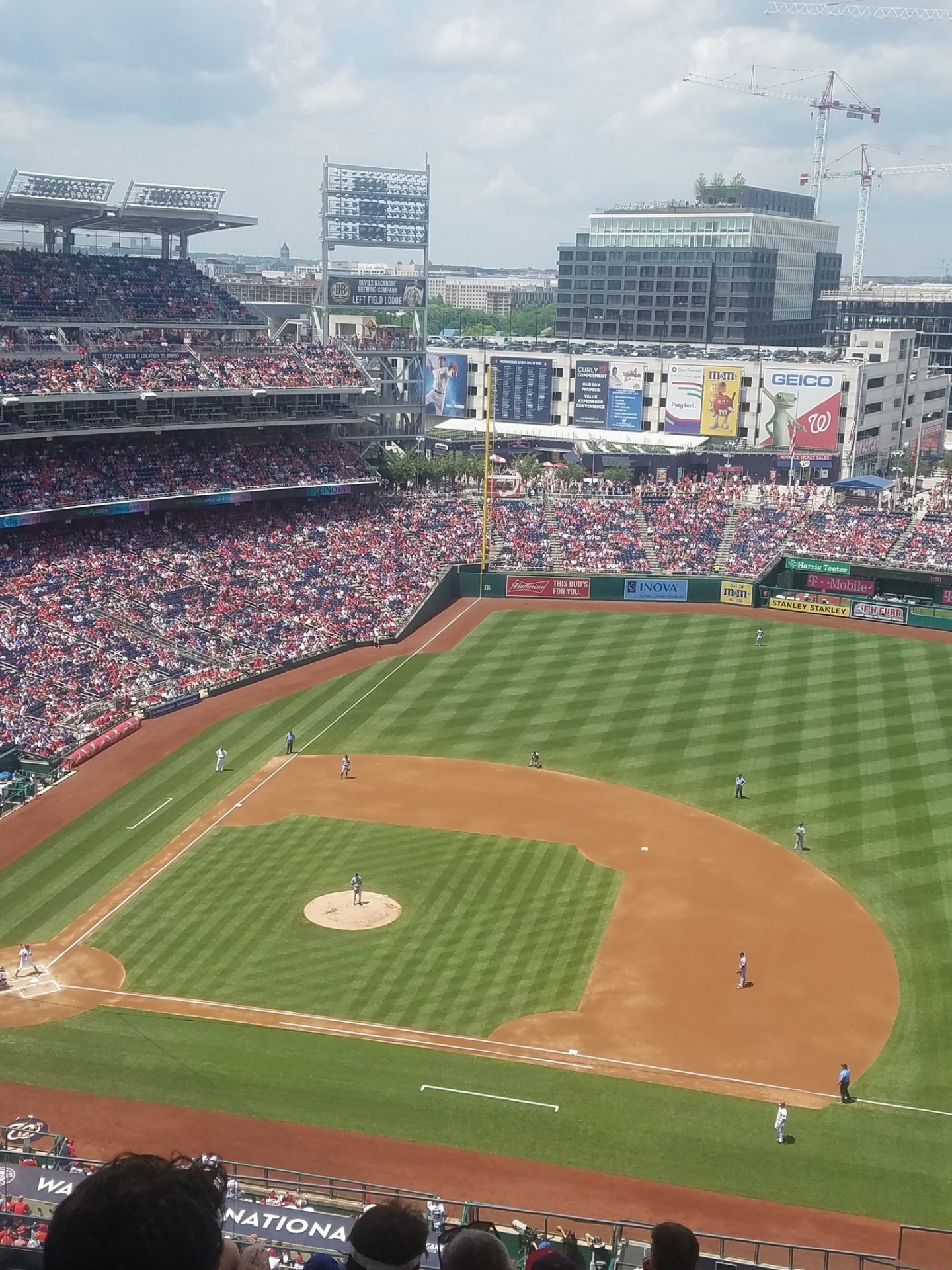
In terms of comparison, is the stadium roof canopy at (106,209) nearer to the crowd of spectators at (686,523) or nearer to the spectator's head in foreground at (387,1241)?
the crowd of spectators at (686,523)

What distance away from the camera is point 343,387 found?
246 feet

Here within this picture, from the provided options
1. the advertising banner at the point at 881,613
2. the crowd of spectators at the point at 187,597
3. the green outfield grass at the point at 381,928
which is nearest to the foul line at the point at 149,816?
the green outfield grass at the point at 381,928

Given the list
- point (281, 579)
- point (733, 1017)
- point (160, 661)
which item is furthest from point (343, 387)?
point (733, 1017)

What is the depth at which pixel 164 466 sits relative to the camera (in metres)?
65.9

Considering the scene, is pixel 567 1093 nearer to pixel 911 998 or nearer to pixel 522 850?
pixel 911 998

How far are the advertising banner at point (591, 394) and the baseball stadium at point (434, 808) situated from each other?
13495 millimetres

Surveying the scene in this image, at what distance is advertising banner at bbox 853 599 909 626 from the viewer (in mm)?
66312

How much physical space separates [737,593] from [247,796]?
36.2 m

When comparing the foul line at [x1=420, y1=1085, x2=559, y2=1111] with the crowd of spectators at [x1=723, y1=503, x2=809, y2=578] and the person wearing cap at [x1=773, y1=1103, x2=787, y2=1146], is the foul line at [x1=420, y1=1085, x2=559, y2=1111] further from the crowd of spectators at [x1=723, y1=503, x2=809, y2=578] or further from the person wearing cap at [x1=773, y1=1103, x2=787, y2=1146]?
the crowd of spectators at [x1=723, y1=503, x2=809, y2=578]

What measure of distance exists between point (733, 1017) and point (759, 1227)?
735 centimetres

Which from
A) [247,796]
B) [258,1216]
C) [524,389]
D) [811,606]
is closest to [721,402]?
[524,389]

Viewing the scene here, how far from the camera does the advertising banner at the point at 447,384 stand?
4085 inches

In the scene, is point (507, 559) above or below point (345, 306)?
below

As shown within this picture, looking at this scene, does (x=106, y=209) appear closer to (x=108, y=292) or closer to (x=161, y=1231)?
(x=108, y=292)
